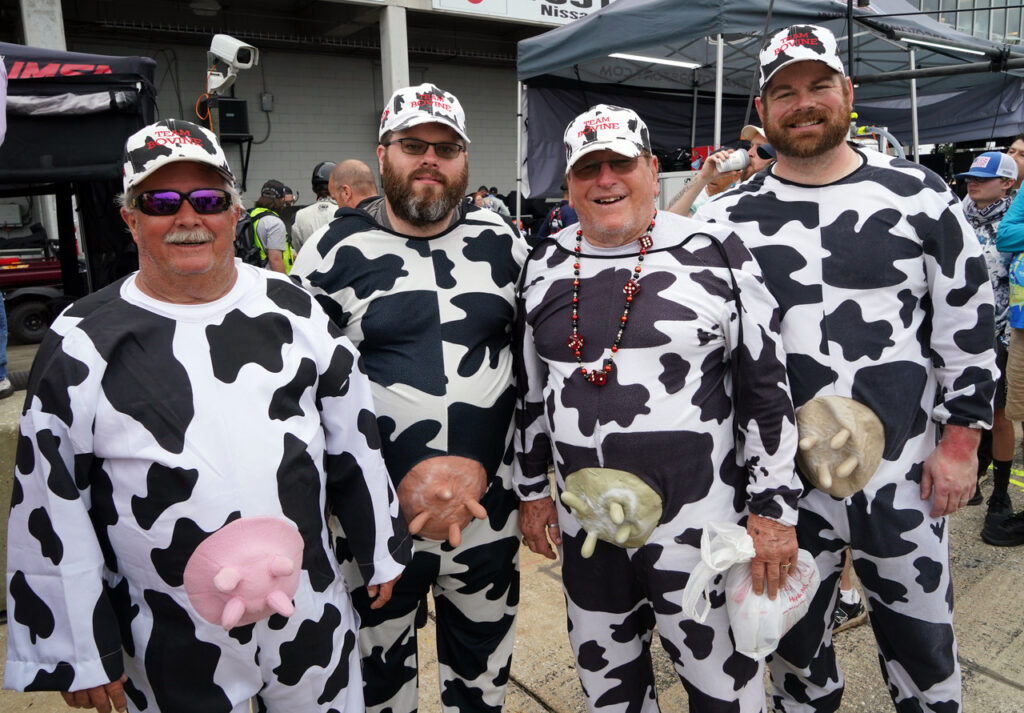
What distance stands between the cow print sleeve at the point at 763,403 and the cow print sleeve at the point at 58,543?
1.45 metres

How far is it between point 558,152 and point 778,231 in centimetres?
496

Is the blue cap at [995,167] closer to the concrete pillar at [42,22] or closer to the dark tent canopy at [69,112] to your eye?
the dark tent canopy at [69,112]

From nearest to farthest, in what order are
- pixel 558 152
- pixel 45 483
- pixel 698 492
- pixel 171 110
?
pixel 45 483 → pixel 698 492 → pixel 558 152 → pixel 171 110

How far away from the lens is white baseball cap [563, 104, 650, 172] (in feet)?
6.03

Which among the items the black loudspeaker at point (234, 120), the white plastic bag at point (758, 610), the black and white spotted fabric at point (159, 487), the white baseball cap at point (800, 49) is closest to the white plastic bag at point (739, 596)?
the white plastic bag at point (758, 610)

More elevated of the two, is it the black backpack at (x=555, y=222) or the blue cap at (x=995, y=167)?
the blue cap at (x=995, y=167)

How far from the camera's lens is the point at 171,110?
13.1 m

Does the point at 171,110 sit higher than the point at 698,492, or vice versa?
the point at 171,110

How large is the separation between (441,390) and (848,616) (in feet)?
6.95

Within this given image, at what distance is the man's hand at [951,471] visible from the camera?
1.87 m

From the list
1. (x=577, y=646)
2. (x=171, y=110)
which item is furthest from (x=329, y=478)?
(x=171, y=110)

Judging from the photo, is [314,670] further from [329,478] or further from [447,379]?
[447,379]

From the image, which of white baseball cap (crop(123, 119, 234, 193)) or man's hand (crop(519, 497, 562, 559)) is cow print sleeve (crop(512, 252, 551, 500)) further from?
white baseball cap (crop(123, 119, 234, 193))

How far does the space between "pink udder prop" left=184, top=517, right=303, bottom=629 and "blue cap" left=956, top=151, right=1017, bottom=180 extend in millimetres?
4116
